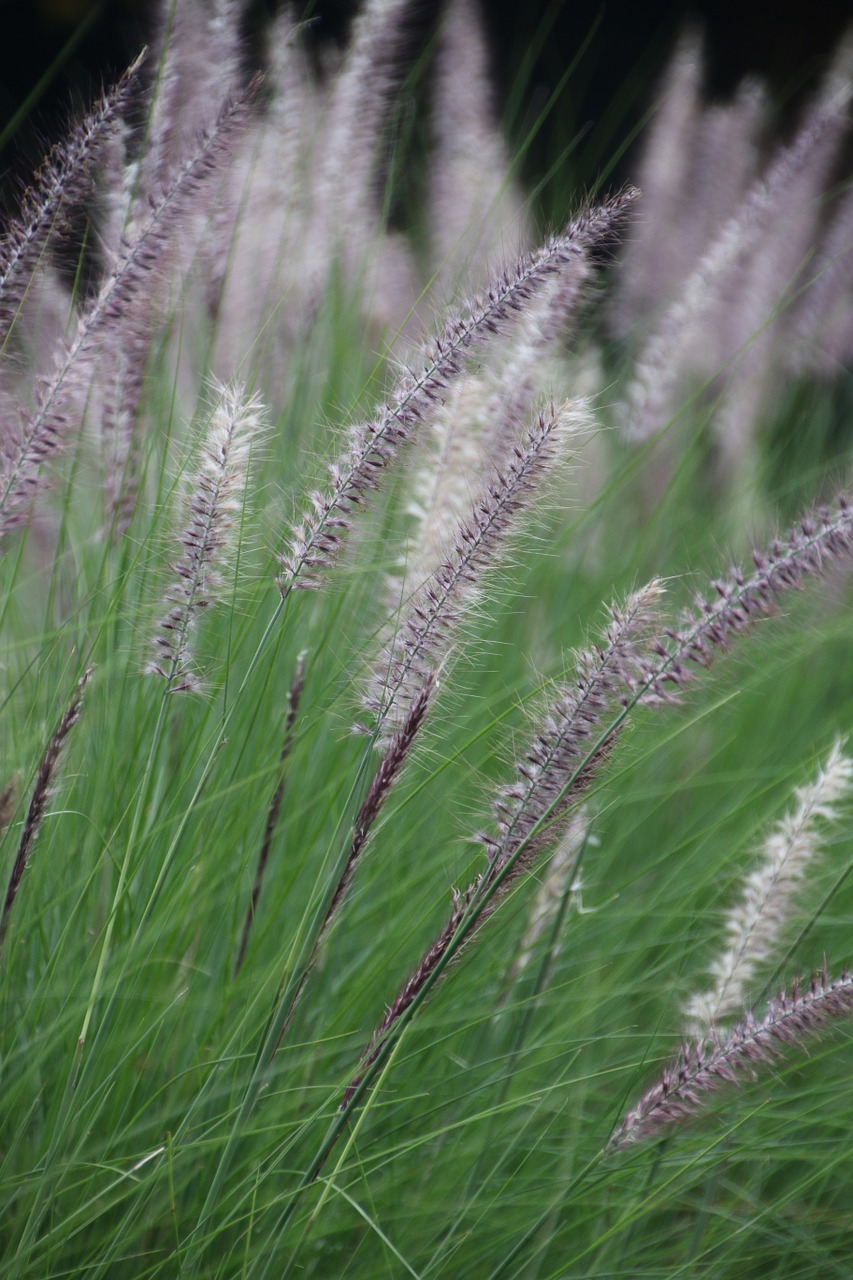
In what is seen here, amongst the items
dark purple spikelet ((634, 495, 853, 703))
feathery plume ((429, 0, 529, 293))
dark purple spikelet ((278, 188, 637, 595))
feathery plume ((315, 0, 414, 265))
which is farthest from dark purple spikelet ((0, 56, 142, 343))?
feathery plume ((429, 0, 529, 293))

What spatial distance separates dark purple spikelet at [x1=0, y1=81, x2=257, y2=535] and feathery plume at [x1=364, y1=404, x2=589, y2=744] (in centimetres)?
48

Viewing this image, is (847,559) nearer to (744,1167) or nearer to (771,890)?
(771,890)

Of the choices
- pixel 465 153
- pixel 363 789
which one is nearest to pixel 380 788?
pixel 363 789

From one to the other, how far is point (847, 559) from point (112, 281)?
85 cm

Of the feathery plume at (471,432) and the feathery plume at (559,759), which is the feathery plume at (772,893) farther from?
the feathery plume at (471,432)

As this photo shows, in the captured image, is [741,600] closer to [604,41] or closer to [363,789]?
[363,789]

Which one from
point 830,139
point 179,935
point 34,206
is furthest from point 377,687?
point 830,139

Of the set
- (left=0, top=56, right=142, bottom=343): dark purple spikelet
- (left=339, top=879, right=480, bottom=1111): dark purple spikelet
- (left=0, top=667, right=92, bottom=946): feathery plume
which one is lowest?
(left=339, top=879, right=480, bottom=1111): dark purple spikelet

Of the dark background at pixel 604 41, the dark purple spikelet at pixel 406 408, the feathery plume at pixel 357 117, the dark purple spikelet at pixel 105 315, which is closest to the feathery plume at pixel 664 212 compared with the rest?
the feathery plume at pixel 357 117

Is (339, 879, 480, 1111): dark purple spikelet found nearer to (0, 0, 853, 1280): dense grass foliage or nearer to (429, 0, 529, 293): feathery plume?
(0, 0, 853, 1280): dense grass foliage

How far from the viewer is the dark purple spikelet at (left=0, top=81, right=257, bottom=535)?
50.6 inches

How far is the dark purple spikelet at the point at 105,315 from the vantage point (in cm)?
128

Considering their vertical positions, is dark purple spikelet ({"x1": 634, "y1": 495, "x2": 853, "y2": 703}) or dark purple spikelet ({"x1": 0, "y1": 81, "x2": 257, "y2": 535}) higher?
→ dark purple spikelet ({"x1": 0, "y1": 81, "x2": 257, "y2": 535})

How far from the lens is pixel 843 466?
138 inches
